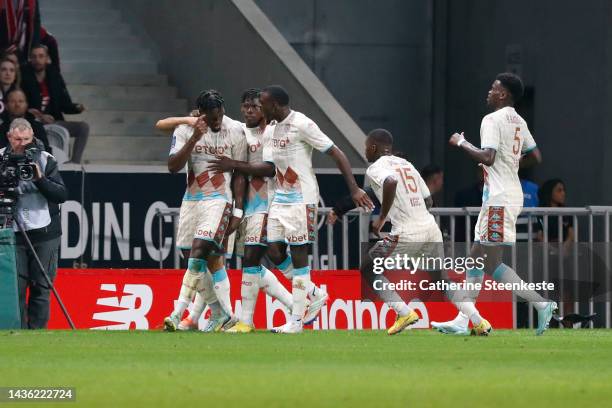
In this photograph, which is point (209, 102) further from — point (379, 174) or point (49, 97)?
point (49, 97)

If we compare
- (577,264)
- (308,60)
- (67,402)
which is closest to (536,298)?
(577,264)

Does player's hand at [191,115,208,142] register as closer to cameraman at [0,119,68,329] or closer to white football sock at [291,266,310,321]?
white football sock at [291,266,310,321]

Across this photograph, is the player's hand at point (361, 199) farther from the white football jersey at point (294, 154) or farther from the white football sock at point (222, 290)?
the white football sock at point (222, 290)

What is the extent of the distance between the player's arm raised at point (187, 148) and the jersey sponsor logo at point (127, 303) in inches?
140

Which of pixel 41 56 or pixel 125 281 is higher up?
pixel 41 56

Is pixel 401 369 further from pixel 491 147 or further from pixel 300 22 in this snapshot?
pixel 300 22

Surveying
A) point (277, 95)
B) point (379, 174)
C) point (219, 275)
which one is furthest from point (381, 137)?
point (219, 275)

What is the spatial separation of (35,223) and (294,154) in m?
2.92

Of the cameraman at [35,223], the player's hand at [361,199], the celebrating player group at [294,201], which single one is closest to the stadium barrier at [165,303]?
the cameraman at [35,223]

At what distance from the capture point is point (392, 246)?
50.0 ft

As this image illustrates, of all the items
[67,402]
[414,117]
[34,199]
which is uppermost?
[414,117]

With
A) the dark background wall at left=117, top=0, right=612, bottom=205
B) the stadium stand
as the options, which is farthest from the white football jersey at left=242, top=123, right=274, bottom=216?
the stadium stand

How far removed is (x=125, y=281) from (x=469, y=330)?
4.50 metres

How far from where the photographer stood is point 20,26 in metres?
21.2
